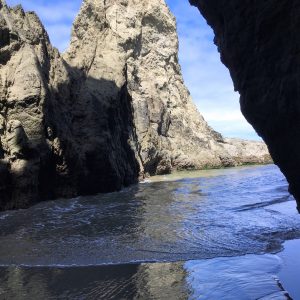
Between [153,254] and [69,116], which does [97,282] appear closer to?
[153,254]

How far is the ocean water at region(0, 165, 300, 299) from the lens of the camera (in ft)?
16.9

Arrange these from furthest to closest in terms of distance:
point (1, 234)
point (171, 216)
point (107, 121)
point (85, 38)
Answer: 1. point (85, 38)
2. point (107, 121)
3. point (171, 216)
4. point (1, 234)

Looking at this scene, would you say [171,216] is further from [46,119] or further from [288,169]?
[46,119]

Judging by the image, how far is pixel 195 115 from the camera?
52.8 meters

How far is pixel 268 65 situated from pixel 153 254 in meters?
3.56

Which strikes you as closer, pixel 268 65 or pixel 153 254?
pixel 268 65

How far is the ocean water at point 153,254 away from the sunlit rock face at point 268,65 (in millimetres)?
1432

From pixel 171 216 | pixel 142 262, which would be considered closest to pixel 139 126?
pixel 171 216

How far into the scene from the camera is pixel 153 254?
6977 millimetres

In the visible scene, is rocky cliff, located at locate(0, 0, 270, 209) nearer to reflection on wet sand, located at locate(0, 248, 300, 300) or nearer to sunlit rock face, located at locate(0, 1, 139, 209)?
sunlit rock face, located at locate(0, 1, 139, 209)

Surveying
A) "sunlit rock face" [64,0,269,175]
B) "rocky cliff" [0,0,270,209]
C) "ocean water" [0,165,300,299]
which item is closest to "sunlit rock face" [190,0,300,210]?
"ocean water" [0,165,300,299]

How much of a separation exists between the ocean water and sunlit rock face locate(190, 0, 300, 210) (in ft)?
4.70

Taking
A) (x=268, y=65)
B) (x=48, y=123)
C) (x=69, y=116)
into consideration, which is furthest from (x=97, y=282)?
(x=69, y=116)

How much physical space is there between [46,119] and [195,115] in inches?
1441
